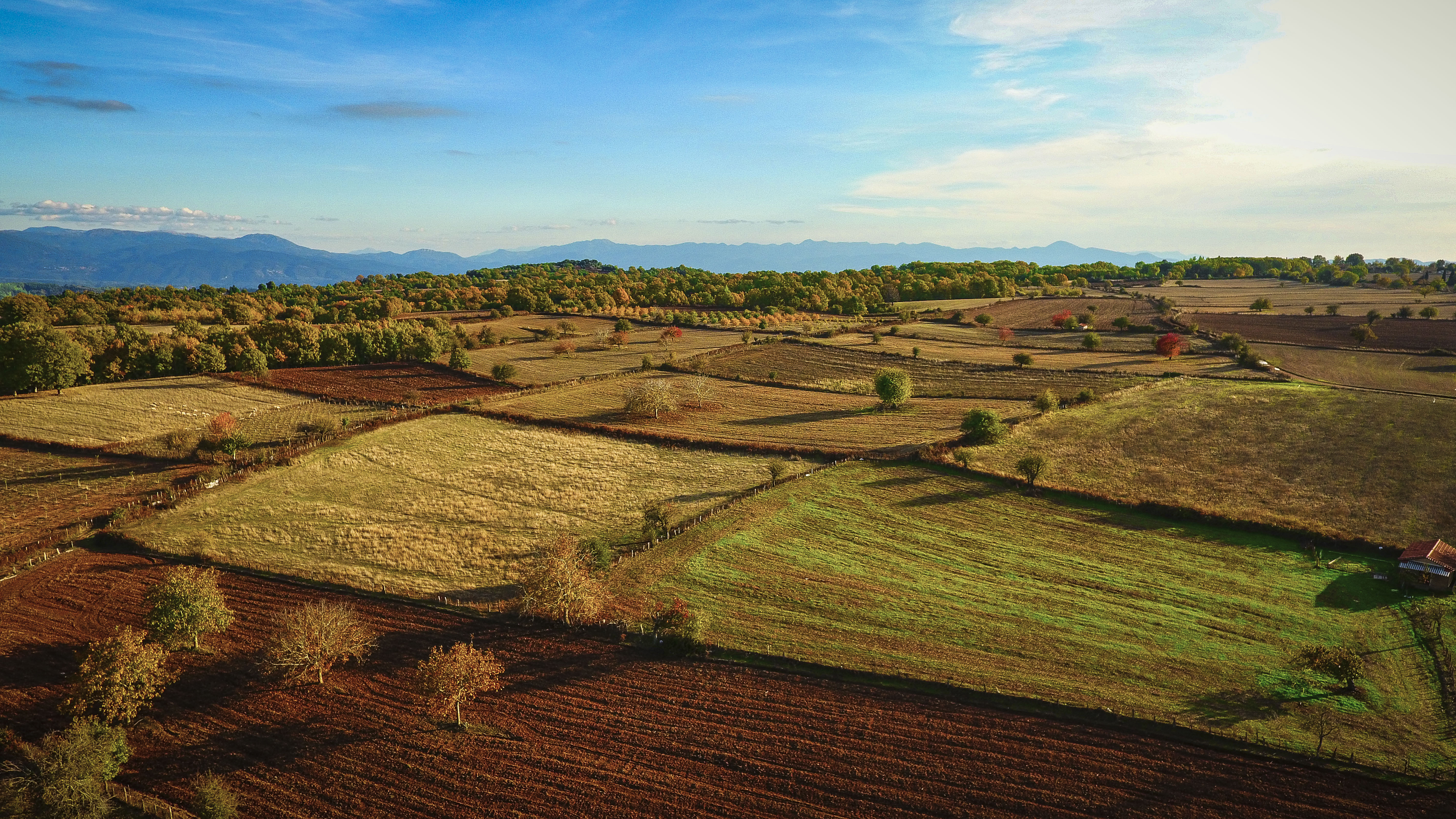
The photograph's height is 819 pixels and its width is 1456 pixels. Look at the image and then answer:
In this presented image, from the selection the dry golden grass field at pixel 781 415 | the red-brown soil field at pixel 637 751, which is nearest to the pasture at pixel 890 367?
the dry golden grass field at pixel 781 415

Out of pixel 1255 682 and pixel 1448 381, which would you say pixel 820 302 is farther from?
pixel 1255 682

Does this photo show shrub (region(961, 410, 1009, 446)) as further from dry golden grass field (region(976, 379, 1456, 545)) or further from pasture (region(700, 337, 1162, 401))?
pasture (region(700, 337, 1162, 401))

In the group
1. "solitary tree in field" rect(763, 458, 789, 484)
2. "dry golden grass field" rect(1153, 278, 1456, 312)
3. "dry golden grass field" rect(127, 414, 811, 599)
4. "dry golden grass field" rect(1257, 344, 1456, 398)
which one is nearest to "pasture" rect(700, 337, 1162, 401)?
"dry golden grass field" rect(1257, 344, 1456, 398)

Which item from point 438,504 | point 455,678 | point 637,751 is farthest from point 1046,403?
point 455,678

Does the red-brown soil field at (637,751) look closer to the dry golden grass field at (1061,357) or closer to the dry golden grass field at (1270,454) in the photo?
the dry golden grass field at (1270,454)

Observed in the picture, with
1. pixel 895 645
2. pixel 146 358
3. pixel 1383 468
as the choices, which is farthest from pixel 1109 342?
pixel 146 358

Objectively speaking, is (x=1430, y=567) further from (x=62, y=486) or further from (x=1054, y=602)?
(x=62, y=486)
